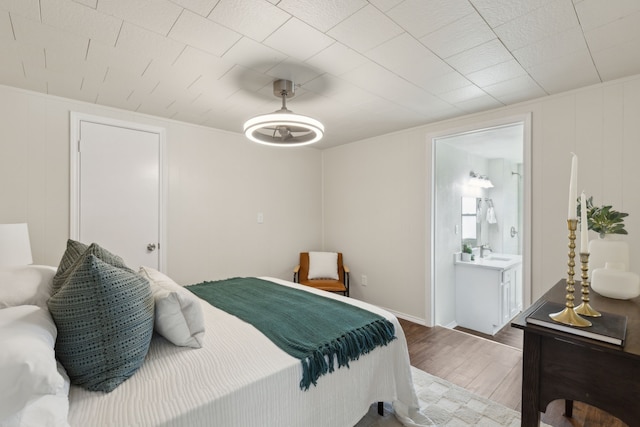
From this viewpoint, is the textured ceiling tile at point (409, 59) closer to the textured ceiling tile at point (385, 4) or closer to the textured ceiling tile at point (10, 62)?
the textured ceiling tile at point (385, 4)

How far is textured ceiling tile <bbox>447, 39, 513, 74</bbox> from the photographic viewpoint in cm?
181

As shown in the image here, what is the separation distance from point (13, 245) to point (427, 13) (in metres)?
2.97

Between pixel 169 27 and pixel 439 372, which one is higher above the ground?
pixel 169 27

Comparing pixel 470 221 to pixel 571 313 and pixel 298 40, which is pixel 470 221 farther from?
pixel 298 40

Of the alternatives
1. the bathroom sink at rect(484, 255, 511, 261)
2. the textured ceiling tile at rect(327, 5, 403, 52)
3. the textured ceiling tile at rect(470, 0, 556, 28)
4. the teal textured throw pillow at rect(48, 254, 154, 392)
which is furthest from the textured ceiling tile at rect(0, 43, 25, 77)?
the bathroom sink at rect(484, 255, 511, 261)

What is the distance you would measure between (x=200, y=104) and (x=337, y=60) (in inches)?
56.3

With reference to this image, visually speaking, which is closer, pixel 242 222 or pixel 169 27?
pixel 169 27

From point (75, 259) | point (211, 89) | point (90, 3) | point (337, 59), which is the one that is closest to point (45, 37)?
point (90, 3)

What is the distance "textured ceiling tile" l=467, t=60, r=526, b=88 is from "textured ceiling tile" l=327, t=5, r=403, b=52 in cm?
86

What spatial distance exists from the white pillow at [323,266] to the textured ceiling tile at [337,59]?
248 cm

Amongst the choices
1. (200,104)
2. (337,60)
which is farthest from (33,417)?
(200,104)

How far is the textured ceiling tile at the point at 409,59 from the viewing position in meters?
1.78

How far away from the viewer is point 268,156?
13.1 feet

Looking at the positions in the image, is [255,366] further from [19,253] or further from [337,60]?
[19,253]
